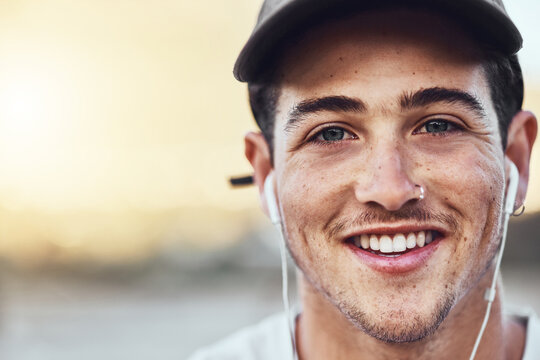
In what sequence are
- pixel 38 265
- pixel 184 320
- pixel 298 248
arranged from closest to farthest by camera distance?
1. pixel 298 248
2. pixel 184 320
3. pixel 38 265

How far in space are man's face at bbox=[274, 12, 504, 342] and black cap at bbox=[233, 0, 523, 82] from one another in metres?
0.06

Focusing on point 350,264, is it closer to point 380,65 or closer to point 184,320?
point 380,65

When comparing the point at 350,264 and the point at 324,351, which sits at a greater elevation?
the point at 350,264

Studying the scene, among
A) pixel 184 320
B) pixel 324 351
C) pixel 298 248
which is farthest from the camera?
pixel 184 320

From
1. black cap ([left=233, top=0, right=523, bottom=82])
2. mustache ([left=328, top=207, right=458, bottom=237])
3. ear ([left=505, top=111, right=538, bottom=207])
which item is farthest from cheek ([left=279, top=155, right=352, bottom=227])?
ear ([left=505, top=111, right=538, bottom=207])

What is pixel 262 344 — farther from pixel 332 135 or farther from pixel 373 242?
pixel 332 135

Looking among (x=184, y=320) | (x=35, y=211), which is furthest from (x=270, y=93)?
(x=35, y=211)

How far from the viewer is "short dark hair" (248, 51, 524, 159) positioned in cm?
225

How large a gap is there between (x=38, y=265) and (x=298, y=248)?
17089 mm

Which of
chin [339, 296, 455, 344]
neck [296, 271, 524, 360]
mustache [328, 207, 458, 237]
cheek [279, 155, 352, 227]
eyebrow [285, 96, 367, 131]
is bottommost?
neck [296, 271, 524, 360]

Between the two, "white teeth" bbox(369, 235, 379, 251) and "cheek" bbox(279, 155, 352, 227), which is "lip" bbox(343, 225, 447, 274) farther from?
"cheek" bbox(279, 155, 352, 227)

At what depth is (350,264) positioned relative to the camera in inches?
84.4

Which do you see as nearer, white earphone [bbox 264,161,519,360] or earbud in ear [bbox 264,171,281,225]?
white earphone [bbox 264,161,519,360]

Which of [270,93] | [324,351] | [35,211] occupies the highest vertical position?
[270,93]
